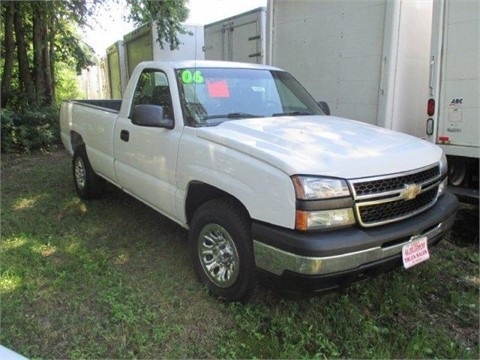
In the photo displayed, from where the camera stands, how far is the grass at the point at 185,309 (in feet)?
9.64

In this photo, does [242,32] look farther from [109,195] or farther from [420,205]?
[420,205]

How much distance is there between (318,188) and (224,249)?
3.15ft

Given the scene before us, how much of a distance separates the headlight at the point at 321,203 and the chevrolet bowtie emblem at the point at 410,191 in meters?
0.46

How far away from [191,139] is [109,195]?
3079 millimetres

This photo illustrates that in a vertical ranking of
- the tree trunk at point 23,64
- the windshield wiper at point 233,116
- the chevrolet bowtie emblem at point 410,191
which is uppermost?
the tree trunk at point 23,64

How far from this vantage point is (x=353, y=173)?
2.79 m

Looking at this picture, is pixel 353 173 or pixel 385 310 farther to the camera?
pixel 385 310

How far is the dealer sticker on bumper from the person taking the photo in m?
2.98

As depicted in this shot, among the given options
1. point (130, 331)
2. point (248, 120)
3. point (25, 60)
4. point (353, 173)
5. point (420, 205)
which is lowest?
point (130, 331)

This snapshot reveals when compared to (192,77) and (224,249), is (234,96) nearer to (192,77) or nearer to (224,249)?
(192,77)

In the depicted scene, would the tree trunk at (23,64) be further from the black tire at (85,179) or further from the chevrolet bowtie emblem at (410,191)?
the chevrolet bowtie emblem at (410,191)

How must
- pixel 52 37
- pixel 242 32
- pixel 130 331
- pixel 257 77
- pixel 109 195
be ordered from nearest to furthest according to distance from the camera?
pixel 130 331, pixel 257 77, pixel 109 195, pixel 242 32, pixel 52 37

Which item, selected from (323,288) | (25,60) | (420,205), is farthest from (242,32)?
(25,60)

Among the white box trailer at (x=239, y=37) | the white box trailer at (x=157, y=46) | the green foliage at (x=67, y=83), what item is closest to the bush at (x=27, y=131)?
the white box trailer at (x=157, y=46)
